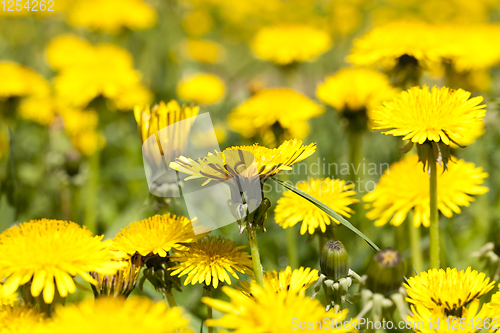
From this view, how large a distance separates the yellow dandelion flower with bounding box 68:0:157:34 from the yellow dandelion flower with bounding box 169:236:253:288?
7.38ft

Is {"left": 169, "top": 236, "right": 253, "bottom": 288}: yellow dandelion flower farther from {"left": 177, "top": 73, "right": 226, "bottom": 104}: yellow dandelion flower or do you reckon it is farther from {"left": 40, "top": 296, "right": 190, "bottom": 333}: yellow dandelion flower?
{"left": 177, "top": 73, "right": 226, "bottom": 104}: yellow dandelion flower

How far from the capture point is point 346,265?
0.79 metres

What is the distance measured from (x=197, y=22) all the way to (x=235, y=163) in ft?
14.8

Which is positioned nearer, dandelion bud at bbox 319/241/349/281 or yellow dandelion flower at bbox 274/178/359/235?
dandelion bud at bbox 319/241/349/281

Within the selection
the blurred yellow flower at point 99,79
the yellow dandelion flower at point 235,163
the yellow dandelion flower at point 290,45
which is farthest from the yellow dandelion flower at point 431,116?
the blurred yellow flower at point 99,79

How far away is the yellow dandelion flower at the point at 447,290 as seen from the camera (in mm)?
728

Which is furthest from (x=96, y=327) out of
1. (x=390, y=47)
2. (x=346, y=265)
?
(x=390, y=47)

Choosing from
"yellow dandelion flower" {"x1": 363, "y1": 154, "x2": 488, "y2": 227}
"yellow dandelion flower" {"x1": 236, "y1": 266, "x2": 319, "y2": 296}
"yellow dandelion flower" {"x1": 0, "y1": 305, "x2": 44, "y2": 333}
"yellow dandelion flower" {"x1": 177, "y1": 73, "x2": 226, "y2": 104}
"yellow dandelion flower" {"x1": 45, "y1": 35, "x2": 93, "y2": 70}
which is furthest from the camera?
"yellow dandelion flower" {"x1": 45, "y1": 35, "x2": 93, "y2": 70}

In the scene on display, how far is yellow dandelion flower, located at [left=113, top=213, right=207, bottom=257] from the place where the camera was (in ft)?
2.62

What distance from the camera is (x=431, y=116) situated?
85cm

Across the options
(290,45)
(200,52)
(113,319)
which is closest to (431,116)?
(113,319)

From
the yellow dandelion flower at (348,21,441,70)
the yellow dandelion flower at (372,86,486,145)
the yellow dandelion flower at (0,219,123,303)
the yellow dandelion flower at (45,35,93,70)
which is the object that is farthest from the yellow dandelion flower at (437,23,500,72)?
the yellow dandelion flower at (45,35,93,70)

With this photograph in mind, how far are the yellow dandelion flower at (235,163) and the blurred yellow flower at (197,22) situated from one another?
13.4ft

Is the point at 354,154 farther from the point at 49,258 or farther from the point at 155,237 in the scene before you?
the point at 49,258
